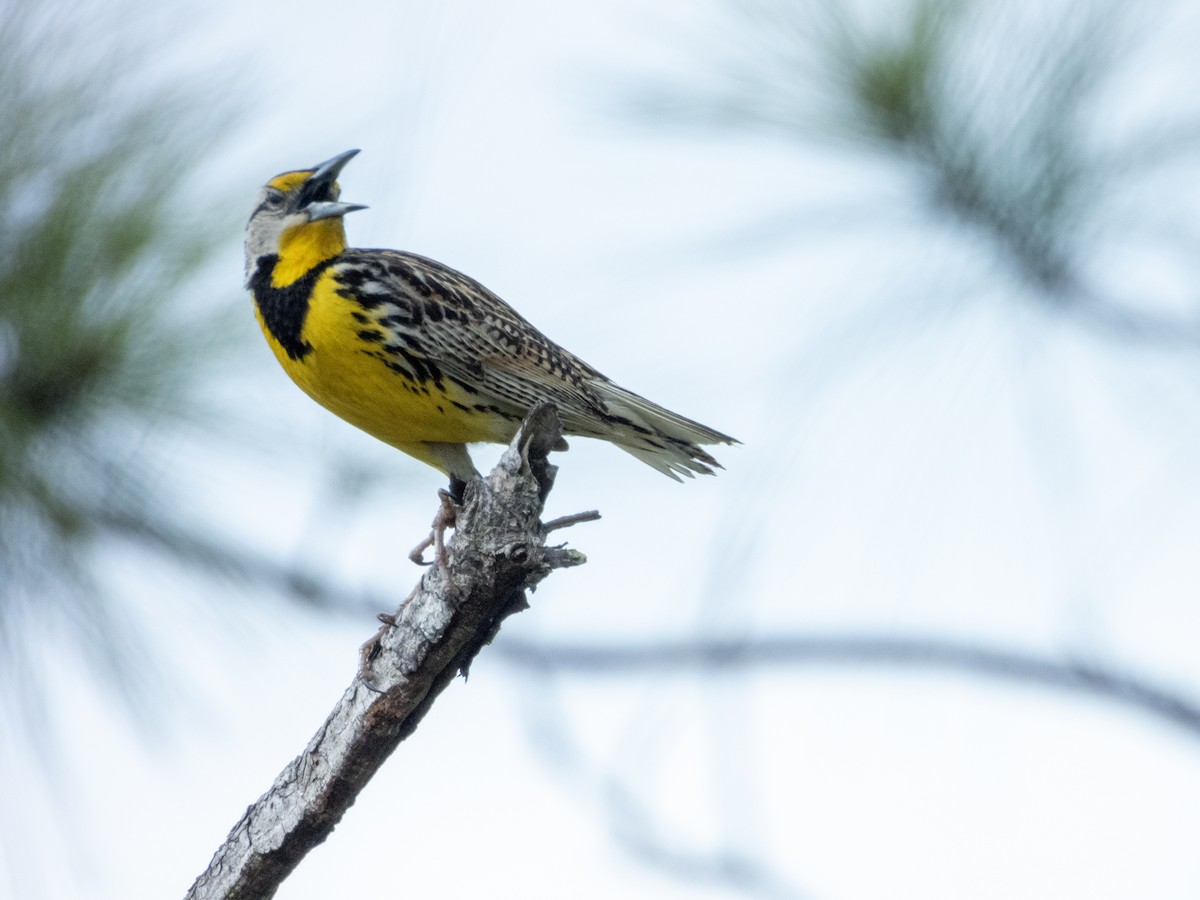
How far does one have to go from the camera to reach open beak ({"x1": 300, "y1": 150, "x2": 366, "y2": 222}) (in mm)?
3232

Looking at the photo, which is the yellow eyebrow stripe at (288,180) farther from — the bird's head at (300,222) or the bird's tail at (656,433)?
the bird's tail at (656,433)

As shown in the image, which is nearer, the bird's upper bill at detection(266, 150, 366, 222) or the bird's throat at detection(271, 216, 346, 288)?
the bird's throat at detection(271, 216, 346, 288)

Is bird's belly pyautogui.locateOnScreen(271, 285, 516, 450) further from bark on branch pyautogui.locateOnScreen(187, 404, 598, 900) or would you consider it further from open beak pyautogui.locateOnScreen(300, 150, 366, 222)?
bark on branch pyautogui.locateOnScreen(187, 404, 598, 900)

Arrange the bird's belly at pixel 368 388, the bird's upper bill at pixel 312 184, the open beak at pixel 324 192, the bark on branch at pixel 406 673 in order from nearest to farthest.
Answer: the bark on branch at pixel 406 673, the bird's belly at pixel 368 388, the open beak at pixel 324 192, the bird's upper bill at pixel 312 184

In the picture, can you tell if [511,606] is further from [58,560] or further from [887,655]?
[58,560]

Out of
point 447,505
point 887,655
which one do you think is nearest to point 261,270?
point 447,505

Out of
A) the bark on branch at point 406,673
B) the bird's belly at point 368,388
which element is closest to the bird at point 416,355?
the bird's belly at point 368,388

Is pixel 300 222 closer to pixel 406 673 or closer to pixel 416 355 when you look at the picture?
pixel 416 355

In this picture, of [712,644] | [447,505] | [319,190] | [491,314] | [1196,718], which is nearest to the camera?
[1196,718]

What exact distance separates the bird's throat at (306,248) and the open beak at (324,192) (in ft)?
0.12

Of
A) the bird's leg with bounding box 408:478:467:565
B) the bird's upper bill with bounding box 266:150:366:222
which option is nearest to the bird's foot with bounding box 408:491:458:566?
the bird's leg with bounding box 408:478:467:565

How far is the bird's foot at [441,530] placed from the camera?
222 cm

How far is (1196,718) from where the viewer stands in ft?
6.32

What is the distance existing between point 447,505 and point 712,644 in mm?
719
